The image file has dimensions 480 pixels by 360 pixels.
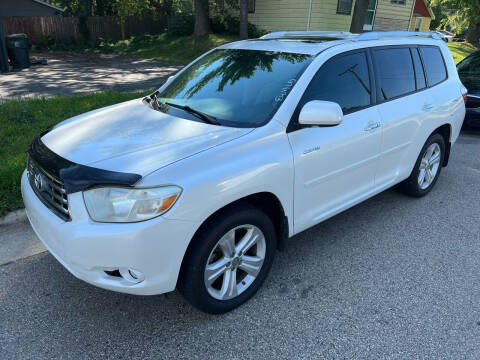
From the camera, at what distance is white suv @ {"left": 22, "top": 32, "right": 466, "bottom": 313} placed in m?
2.26

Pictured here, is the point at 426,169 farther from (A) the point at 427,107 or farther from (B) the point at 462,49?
(B) the point at 462,49

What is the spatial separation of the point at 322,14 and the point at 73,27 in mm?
15955

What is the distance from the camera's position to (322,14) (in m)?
18.3

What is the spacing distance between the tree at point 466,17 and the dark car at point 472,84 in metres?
9.98

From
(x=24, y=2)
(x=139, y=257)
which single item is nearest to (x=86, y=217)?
(x=139, y=257)

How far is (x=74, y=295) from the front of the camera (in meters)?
2.94

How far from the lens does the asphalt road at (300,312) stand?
2.48 m

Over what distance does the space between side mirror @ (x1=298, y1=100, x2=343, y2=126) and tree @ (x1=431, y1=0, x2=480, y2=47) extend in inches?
699

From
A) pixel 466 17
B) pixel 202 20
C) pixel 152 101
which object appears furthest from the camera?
pixel 466 17

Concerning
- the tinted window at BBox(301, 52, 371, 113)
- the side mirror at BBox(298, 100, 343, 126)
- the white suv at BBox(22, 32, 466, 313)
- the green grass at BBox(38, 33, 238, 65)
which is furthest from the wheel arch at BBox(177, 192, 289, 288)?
the green grass at BBox(38, 33, 238, 65)

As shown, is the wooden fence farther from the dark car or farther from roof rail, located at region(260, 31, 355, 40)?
roof rail, located at region(260, 31, 355, 40)

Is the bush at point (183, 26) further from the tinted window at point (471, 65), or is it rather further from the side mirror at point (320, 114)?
the side mirror at point (320, 114)

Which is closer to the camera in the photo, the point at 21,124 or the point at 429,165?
the point at 429,165

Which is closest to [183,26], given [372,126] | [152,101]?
[152,101]
